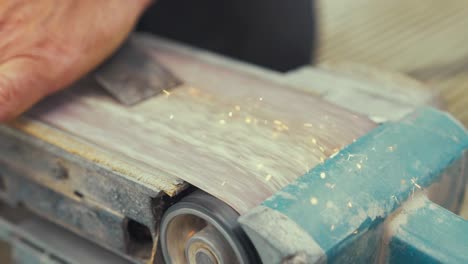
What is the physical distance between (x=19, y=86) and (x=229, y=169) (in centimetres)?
33

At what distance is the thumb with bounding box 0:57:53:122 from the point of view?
33.0 inches

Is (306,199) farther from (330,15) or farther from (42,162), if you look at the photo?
(330,15)

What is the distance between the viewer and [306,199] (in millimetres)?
667

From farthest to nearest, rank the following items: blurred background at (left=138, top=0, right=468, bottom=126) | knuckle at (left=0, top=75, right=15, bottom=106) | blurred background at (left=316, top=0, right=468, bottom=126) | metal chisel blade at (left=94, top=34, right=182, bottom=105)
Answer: blurred background at (left=316, top=0, right=468, bottom=126)
blurred background at (left=138, top=0, right=468, bottom=126)
metal chisel blade at (left=94, top=34, right=182, bottom=105)
knuckle at (left=0, top=75, right=15, bottom=106)

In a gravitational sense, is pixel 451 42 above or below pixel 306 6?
below

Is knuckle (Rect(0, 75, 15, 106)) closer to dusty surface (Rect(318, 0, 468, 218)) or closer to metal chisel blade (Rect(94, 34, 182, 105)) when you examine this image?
metal chisel blade (Rect(94, 34, 182, 105))

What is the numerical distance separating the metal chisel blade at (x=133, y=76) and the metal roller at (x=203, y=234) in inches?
10.5

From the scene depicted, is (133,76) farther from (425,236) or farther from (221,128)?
(425,236)

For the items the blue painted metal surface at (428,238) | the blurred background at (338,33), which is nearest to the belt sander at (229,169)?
the blue painted metal surface at (428,238)

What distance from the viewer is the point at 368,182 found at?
711 millimetres

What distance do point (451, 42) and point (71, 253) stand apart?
1.36m

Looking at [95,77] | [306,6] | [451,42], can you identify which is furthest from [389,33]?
[95,77]

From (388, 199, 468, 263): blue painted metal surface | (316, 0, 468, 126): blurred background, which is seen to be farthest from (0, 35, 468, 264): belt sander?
(316, 0, 468, 126): blurred background

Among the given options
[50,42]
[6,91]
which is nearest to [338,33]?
[50,42]
